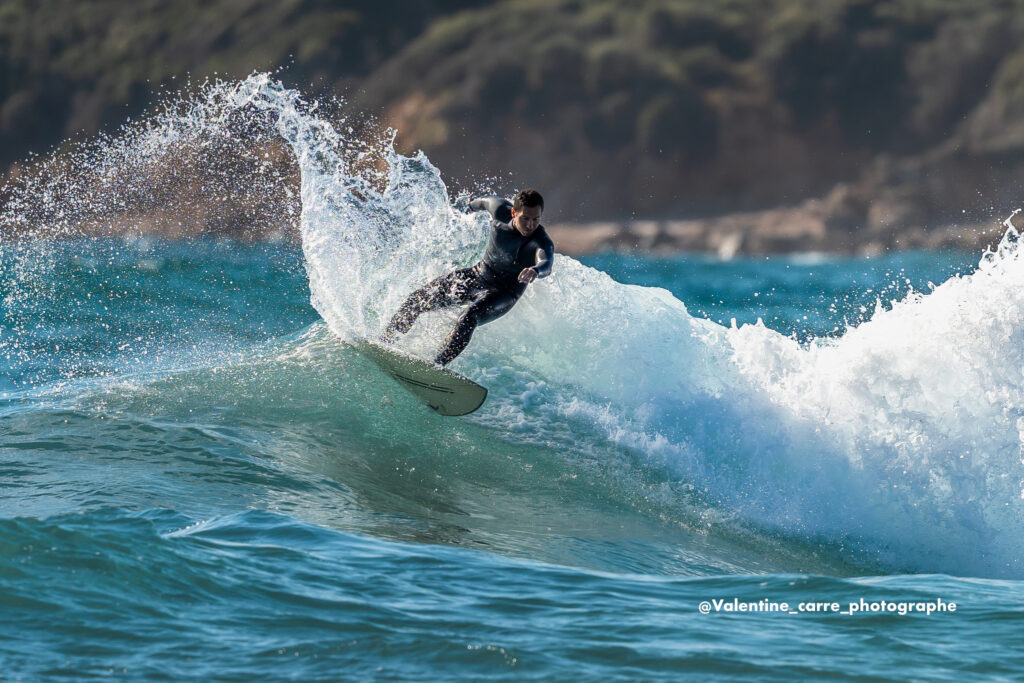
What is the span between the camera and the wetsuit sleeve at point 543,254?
28.1 feet

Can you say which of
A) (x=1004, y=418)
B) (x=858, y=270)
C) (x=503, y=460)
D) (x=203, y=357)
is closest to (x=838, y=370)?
(x=1004, y=418)

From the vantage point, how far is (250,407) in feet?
32.0

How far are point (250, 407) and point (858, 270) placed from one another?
39884 mm

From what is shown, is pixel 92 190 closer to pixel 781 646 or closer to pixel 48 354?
pixel 48 354

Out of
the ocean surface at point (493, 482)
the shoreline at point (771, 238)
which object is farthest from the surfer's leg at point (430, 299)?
the shoreline at point (771, 238)

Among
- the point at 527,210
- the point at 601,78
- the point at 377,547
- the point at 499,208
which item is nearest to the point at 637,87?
the point at 601,78

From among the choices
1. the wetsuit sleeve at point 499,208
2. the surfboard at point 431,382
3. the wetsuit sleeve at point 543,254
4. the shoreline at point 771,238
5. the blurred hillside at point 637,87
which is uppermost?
the blurred hillside at point 637,87

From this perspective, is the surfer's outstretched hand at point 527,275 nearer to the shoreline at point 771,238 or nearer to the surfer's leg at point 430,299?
the surfer's leg at point 430,299

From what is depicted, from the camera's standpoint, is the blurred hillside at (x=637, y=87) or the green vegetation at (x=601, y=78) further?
the green vegetation at (x=601, y=78)

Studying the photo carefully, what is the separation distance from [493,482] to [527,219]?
219cm

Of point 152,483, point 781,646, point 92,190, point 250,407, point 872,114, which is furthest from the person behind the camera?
point 872,114

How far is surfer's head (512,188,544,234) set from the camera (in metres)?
8.83

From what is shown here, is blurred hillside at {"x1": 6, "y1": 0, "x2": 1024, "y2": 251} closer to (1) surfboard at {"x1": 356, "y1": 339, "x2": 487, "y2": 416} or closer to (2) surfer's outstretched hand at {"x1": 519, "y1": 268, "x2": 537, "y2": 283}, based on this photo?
(1) surfboard at {"x1": 356, "y1": 339, "x2": 487, "y2": 416}

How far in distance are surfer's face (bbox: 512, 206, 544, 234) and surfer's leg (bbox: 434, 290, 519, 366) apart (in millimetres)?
611
